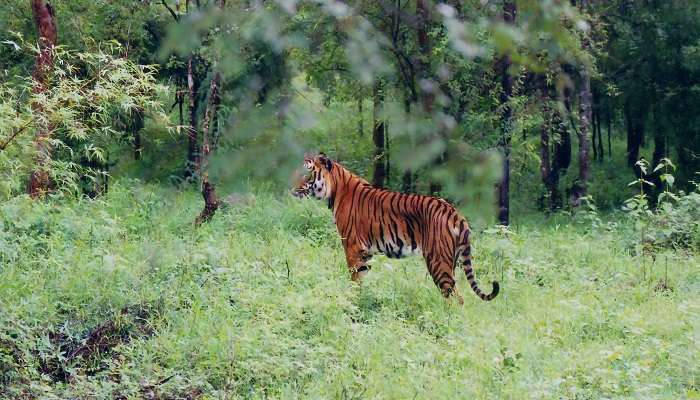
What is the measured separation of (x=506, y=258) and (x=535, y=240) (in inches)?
59.9

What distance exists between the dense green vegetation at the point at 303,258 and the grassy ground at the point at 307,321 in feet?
0.06

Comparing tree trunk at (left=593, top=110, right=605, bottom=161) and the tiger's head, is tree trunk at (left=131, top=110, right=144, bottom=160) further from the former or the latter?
tree trunk at (left=593, top=110, right=605, bottom=161)

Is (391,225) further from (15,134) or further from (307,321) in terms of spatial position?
(15,134)

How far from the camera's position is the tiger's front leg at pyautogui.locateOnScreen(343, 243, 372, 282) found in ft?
22.8

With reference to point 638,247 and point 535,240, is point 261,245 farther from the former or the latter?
point 638,247

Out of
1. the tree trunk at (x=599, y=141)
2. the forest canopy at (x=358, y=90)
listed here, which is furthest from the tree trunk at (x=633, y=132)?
the tree trunk at (x=599, y=141)

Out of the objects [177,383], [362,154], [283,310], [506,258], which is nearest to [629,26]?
[362,154]

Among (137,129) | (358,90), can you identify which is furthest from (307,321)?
(137,129)

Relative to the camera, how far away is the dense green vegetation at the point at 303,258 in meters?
2.16

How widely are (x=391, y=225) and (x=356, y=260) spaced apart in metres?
0.44

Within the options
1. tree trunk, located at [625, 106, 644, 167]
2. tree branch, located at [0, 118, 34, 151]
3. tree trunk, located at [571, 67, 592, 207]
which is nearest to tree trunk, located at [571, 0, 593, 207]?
tree trunk, located at [571, 67, 592, 207]

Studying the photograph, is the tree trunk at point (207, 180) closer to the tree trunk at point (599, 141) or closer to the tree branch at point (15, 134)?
the tree branch at point (15, 134)

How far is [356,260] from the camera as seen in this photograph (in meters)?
7.07

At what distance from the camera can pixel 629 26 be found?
1600 centimetres
